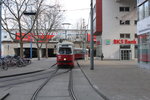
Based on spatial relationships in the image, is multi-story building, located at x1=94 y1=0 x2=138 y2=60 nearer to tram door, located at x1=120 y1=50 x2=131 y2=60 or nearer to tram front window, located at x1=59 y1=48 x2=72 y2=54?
tram door, located at x1=120 y1=50 x2=131 y2=60

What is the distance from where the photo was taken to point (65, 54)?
24.9 meters

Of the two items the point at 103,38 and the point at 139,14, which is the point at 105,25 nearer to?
the point at 103,38

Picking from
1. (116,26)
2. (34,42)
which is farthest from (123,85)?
(34,42)

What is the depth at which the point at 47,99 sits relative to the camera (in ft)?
27.8

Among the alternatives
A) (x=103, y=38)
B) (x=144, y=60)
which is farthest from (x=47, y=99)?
(x=103, y=38)

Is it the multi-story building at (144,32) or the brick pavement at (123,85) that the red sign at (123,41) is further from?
the brick pavement at (123,85)

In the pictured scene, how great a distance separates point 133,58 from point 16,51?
41274 millimetres

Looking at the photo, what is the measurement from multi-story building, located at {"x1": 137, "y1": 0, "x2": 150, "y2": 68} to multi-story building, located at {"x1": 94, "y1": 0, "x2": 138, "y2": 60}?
2476 cm

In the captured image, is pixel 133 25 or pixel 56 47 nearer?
pixel 56 47

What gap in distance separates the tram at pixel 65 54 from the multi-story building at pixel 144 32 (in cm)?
783

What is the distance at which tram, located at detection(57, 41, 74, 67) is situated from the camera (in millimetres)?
24922

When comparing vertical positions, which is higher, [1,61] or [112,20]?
[112,20]

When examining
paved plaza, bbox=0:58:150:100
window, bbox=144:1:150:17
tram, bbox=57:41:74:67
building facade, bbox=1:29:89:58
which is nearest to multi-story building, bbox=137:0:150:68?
window, bbox=144:1:150:17

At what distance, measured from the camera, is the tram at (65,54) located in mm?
24922
